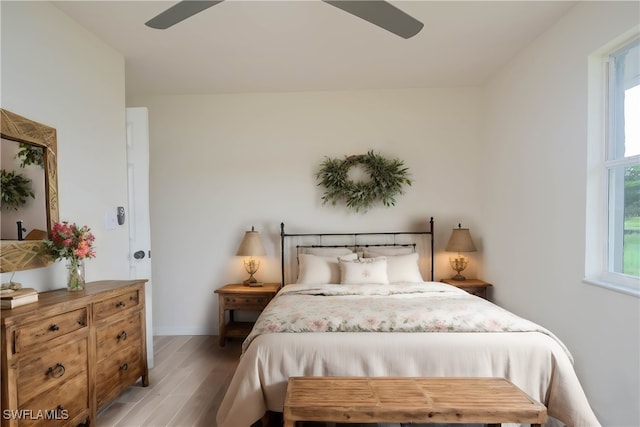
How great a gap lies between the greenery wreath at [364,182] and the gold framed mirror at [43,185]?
243cm

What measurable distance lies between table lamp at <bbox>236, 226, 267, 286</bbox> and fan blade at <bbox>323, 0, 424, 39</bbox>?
7.99 ft

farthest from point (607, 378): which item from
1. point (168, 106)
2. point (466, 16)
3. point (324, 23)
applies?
point (168, 106)

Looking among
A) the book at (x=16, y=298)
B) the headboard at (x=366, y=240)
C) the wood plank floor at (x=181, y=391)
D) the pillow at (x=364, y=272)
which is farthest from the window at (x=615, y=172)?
the book at (x=16, y=298)

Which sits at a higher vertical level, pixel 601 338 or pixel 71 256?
pixel 71 256

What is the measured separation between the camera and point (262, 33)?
265cm

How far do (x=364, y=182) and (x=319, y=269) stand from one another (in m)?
1.16

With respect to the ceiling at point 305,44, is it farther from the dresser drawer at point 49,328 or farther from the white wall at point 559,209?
the dresser drawer at point 49,328

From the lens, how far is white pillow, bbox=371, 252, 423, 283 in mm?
3350

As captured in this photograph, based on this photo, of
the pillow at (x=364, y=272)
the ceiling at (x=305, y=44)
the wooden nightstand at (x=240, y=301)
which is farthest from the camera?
the wooden nightstand at (x=240, y=301)

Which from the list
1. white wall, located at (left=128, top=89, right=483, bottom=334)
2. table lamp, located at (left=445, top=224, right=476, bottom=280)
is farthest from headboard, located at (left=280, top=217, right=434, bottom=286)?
table lamp, located at (left=445, top=224, right=476, bottom=280)

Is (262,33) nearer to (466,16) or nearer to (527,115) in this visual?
(466,16)

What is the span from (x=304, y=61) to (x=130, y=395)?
3137 mm

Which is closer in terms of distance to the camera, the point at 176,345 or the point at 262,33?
the point at 262,33

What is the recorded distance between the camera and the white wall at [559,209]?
Answer: 205 centimetres
